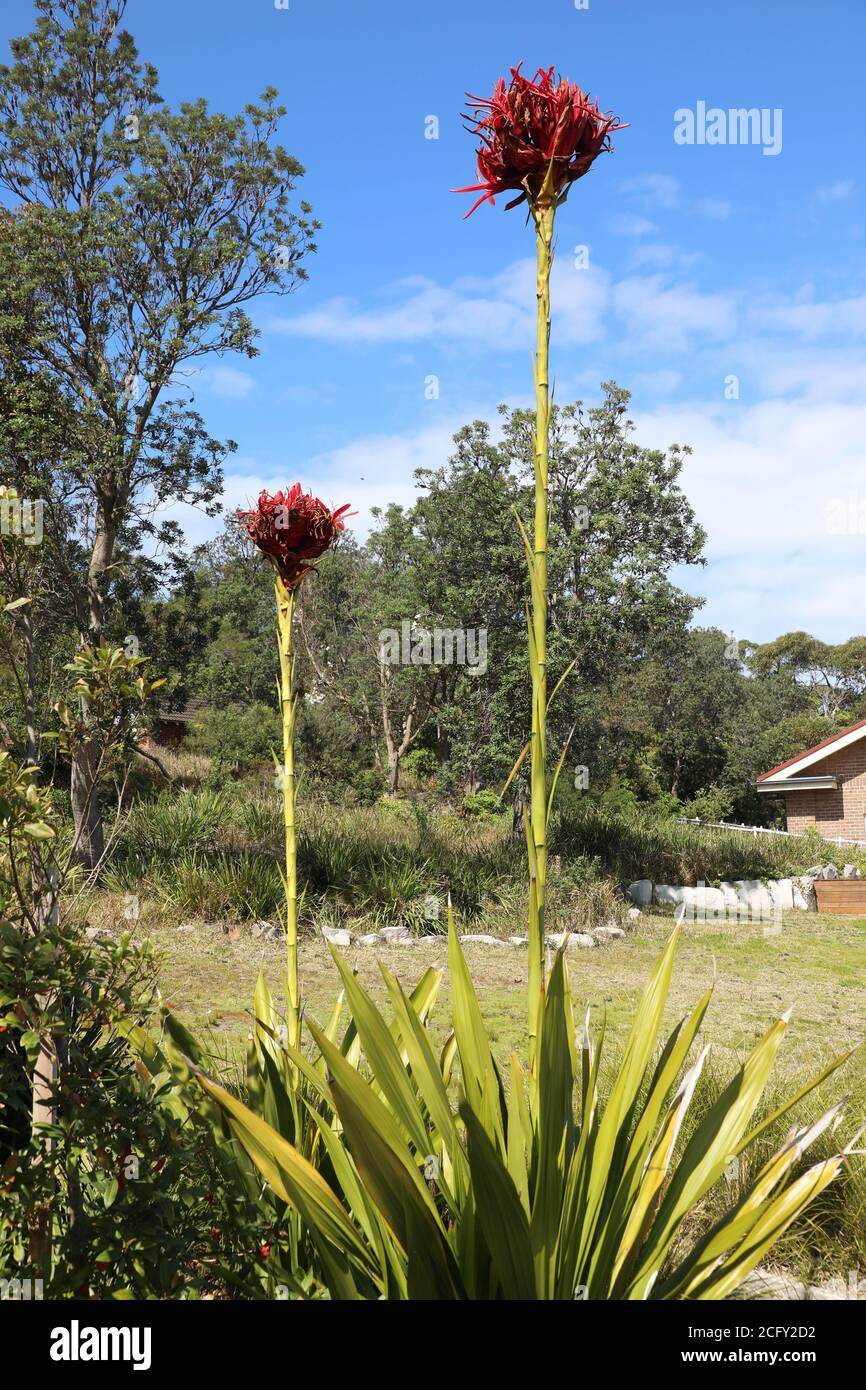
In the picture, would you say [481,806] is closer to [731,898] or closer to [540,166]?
[731,898]

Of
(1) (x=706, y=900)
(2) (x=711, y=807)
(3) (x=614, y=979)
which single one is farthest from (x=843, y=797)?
(3) (x=614, y=979)

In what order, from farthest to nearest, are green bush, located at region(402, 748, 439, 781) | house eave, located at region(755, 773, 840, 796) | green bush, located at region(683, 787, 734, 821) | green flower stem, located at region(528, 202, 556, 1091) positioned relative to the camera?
1. green bush, located at region(683, 787, 734, 821)
2. green bush, located at region(402, 748, 439, 781)
3. house eave, located at region(755, 773, 840, 796)
4. green flower stem, located at region(528, 202, 556, 1091)

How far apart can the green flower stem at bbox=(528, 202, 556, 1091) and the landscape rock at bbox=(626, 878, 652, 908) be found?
13301 mm

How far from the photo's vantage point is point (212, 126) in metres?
13.1

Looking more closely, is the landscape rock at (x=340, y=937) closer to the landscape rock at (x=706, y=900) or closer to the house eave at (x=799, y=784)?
the landscape rock at (x=706, y=900)

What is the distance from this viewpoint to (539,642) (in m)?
1.81

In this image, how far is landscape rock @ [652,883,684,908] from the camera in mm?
15008

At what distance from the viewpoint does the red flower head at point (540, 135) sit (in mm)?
1967

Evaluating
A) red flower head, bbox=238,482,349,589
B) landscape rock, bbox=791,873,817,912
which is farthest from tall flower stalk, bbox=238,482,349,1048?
landscape rock, bbox=791,873,817,912

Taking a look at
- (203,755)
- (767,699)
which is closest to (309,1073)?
(203,755)

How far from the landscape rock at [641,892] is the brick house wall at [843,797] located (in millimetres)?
12103

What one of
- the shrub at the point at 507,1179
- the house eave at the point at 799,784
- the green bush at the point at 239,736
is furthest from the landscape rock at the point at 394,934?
the house eave at the point at 799,784

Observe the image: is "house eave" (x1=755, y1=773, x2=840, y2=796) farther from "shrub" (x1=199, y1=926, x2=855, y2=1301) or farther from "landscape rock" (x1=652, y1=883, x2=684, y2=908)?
"shrub" (x1=199, y1=926, x2=855, y2=1301)
